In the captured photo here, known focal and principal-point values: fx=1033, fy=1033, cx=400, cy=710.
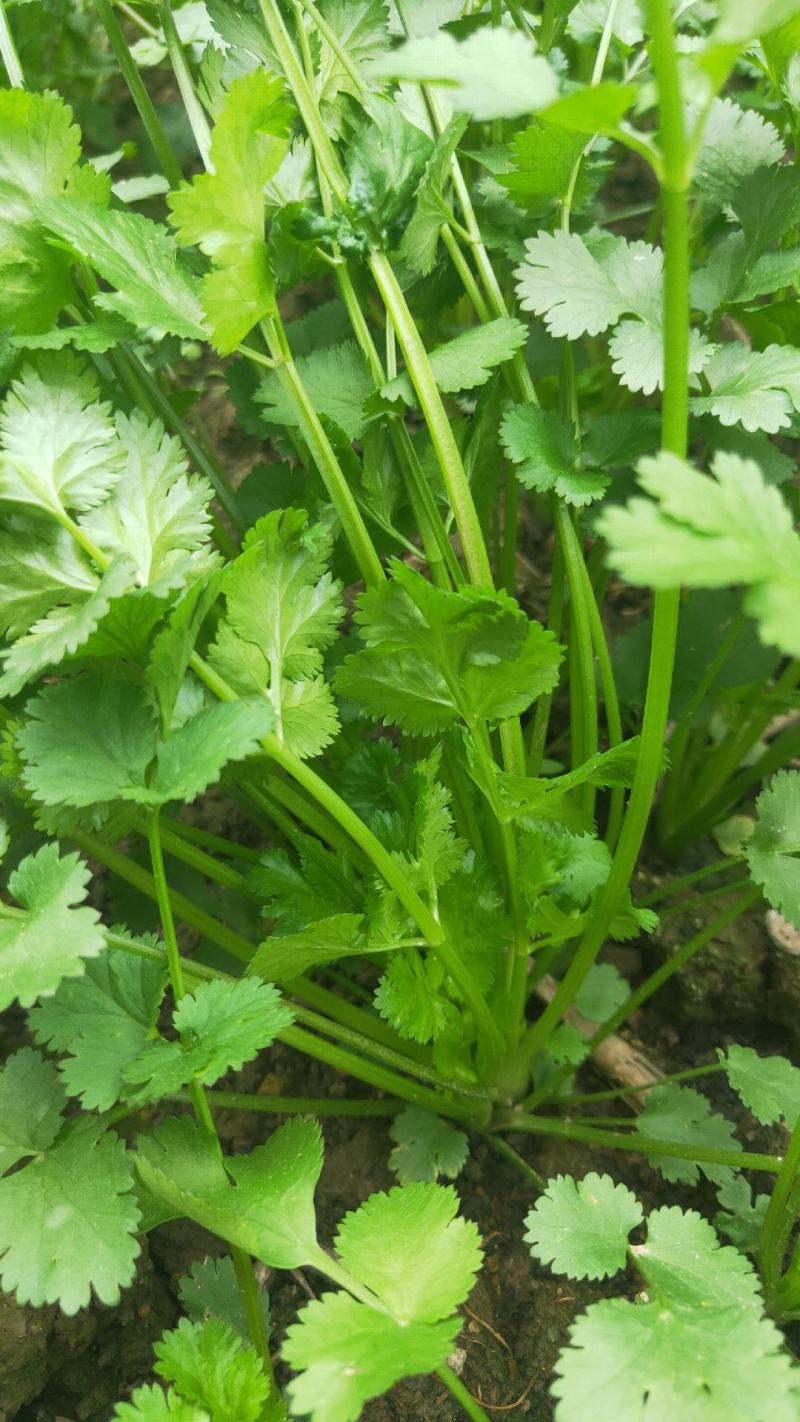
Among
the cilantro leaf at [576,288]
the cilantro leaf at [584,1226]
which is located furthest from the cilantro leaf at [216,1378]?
the cilantro leaf at [576,288]

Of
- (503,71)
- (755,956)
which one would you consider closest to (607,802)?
(755,956)

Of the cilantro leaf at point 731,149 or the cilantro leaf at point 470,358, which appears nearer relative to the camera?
the cilantro leaf at point 470,358

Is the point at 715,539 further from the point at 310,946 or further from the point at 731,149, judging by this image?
the point at 731,149

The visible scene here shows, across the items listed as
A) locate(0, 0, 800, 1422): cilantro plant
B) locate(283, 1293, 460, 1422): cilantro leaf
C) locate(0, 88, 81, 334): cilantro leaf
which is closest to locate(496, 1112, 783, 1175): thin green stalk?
locate(0, 0, 800, 1422): cilantro plant

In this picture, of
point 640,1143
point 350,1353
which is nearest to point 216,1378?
point 350,1353

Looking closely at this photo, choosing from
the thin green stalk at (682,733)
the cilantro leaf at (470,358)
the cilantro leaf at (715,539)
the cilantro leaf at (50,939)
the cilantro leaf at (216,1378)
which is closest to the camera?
the cilantro leaf at (715,539)

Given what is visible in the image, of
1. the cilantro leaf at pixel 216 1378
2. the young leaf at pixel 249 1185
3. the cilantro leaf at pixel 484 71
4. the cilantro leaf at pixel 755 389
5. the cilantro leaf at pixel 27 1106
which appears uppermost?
the cilantro leaf at pixel 484 71

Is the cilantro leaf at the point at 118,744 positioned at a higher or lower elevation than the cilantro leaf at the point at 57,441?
lower

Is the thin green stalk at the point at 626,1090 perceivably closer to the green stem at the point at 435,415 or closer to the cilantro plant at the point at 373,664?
the cilantro plant at the point at 373,664

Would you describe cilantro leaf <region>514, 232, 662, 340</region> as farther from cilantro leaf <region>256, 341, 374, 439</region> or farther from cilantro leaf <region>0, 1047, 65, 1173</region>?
cilantro leaf <region>0, 1047, 65, 1173</region>
